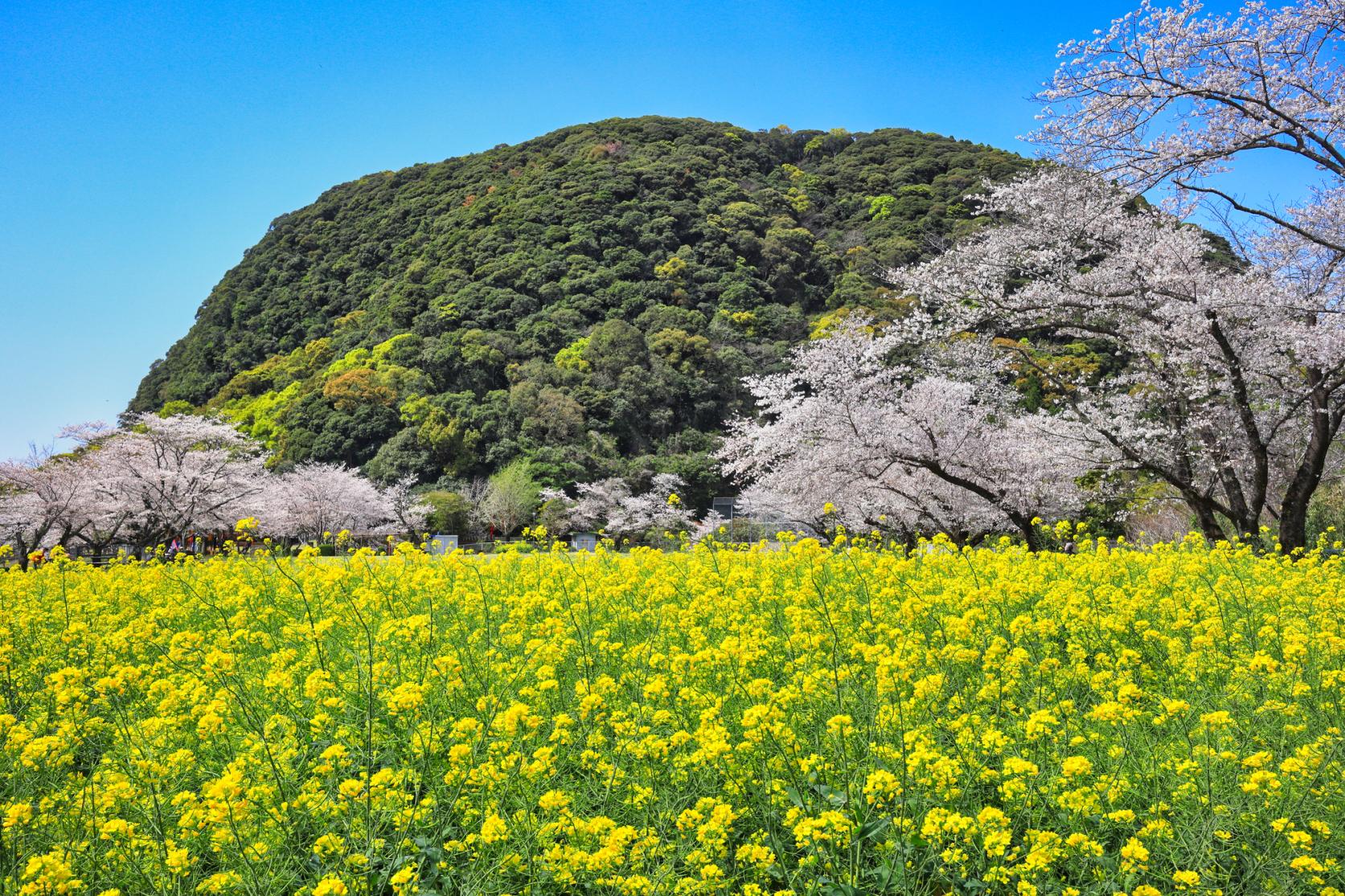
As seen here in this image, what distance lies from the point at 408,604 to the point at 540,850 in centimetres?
371

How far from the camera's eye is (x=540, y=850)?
8.46 ft

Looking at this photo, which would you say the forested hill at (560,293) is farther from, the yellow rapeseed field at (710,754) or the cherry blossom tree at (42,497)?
the yellow rapeseed field at (710,754)

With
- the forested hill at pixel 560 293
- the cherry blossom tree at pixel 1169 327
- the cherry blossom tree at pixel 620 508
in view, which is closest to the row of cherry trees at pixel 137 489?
the cherry blossom tree at pixel 620 508

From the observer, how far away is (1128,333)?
12102mm

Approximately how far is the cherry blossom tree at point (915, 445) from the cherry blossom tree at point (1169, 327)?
105 centimetres

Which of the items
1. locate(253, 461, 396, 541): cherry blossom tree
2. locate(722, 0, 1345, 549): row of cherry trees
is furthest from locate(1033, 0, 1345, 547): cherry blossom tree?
locate(253, 461, 396, 541): cherry blossom tree

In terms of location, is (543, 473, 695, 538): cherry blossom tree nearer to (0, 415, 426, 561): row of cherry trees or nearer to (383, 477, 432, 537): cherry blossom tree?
(383, 477, 432, 537): cherry blossom tree

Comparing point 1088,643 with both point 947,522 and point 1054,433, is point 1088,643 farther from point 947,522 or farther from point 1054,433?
point 947,522

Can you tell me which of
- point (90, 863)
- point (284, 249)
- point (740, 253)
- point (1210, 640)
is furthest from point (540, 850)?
point (284, 249)

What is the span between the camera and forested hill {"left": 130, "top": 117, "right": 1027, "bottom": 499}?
4369cm

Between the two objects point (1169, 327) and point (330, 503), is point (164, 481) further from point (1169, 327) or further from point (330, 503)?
point (1169, 327)

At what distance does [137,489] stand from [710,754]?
2740 cm

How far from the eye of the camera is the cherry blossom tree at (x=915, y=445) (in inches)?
551

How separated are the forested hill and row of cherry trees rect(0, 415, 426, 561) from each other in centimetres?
1326
